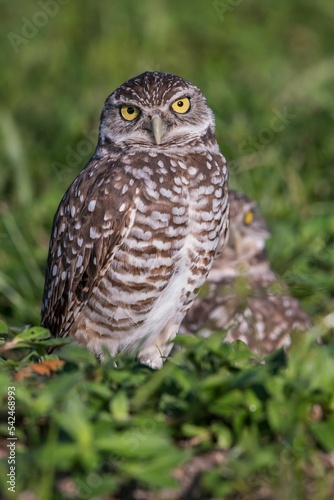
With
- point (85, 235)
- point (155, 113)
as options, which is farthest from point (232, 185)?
point (85, 235)

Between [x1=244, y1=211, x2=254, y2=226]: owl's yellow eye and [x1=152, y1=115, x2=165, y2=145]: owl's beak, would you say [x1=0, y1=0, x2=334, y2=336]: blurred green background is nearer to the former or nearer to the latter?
[x1=244, y1=211, x2=254, y2=226]: owl's yellow eye

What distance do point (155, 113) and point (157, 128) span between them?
0.11 meters

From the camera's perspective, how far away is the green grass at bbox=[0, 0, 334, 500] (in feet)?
10.2

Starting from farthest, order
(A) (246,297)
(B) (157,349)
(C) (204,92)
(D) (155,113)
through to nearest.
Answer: (C) (204,92) < (A) (246,297) < (B) (157,349) < (D) (155,113)

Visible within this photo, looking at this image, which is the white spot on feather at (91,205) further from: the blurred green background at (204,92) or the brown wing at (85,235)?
the blurred green background at (204,92)

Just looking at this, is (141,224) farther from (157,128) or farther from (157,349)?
(157,349)

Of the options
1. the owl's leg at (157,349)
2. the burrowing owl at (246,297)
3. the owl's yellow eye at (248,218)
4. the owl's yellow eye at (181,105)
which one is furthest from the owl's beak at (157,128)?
the owl's yellow eye at (248,218)

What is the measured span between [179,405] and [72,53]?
7.29 m

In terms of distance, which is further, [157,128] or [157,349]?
[157,349]

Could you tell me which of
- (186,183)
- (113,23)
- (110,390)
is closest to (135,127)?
(186,183)

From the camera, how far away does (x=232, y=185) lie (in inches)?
284

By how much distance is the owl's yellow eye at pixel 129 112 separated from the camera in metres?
4.86

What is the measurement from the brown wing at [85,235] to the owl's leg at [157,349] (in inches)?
14.8

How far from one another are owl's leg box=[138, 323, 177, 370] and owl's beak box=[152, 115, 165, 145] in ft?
2.84
